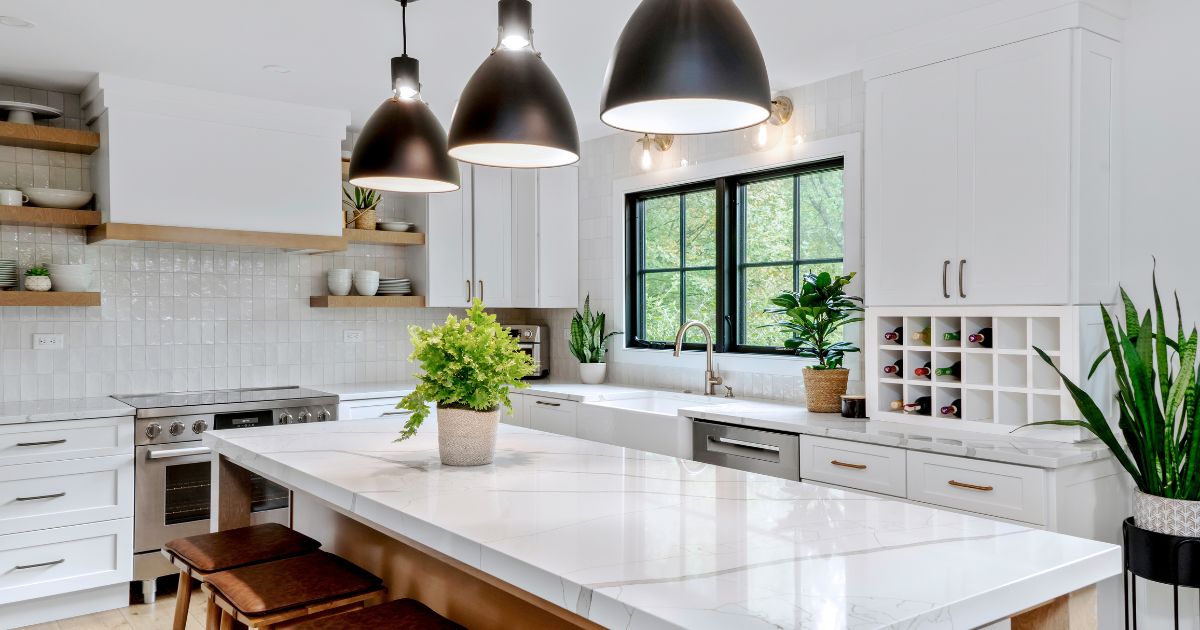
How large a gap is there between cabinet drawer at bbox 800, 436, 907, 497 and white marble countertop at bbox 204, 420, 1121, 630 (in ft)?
3.72

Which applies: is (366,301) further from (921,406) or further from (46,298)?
(921,406)

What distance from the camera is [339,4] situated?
123 inches

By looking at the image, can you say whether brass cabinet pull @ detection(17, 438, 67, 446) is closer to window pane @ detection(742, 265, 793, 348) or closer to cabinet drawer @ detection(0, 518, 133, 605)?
cabinet drawer @ detection(0, 518, 133, 605)

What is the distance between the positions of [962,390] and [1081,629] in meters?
1.95

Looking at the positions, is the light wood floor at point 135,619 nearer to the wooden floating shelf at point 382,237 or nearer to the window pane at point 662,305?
the wooden floating shelf at point 382,237

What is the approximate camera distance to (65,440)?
382 centimetres

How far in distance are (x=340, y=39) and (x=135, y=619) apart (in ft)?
9.10

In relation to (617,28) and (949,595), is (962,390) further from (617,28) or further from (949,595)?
(949,595)

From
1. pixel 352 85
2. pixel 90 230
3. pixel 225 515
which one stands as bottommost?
pixel 225 515

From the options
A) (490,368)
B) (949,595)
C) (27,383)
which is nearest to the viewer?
(949,595)

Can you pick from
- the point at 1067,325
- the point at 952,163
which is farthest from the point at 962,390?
the point at 952,163

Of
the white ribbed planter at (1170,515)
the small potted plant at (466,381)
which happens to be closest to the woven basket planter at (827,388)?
the white ribbed planter at (1170,515)

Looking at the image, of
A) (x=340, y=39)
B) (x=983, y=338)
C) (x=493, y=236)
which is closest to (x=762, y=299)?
(x=983, y=338)

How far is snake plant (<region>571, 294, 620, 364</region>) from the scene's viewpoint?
5336 millimetres
